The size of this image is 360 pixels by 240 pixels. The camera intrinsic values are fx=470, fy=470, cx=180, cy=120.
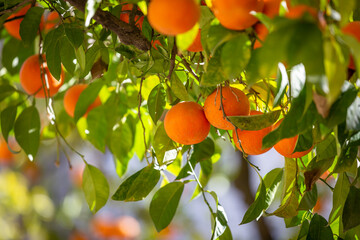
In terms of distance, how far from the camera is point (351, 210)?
0.54 metres

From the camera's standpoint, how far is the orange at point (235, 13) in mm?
416

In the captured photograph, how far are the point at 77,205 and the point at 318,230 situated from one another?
172 centimetres

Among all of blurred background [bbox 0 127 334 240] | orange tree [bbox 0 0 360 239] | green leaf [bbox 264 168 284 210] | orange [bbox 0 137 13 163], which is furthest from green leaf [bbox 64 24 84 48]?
orange [bbox 0 137 13 163]

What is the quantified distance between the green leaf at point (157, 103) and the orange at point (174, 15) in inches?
8.7

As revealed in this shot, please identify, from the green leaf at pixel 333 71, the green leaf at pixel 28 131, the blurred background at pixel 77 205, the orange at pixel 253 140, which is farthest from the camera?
the blurred background at pixel 77 205

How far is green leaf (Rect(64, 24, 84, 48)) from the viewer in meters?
0.60

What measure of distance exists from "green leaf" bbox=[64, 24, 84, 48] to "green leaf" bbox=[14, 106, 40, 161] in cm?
21

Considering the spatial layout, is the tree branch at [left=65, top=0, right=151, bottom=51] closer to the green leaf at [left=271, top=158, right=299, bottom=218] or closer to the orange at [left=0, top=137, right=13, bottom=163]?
the green leaf at [left=271, top=158, right=299, bottom=218]

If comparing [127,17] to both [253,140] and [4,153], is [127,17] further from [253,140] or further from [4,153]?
[4,153]

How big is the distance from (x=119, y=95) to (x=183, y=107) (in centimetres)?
26

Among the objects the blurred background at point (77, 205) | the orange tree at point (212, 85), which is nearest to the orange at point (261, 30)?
the orange tree at point (212, 85)

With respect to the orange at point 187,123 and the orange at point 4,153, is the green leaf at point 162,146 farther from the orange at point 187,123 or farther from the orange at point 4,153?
the orange at point 4,153

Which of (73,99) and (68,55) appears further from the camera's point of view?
(73,99)

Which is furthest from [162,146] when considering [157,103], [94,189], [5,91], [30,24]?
[5,91]
